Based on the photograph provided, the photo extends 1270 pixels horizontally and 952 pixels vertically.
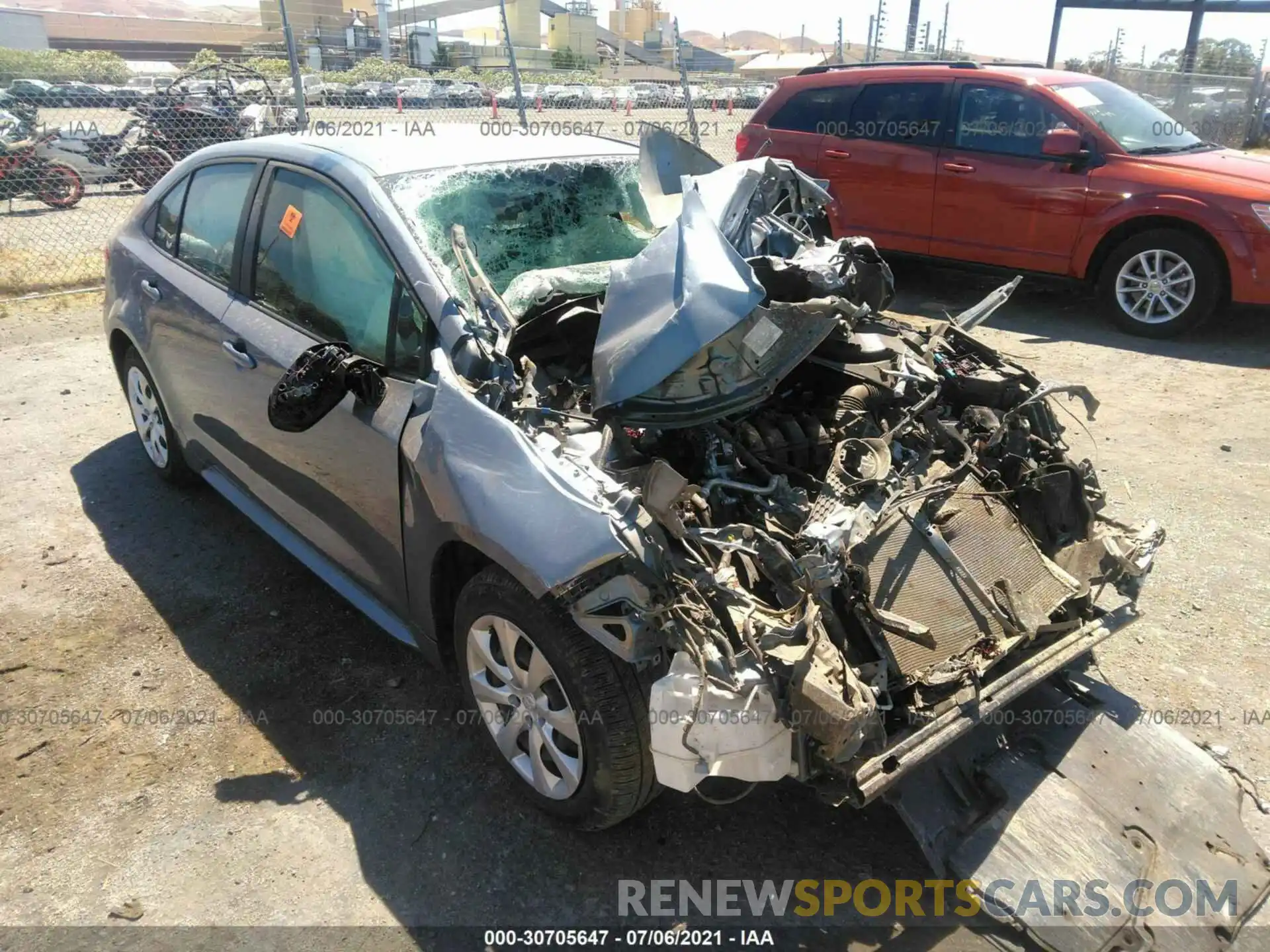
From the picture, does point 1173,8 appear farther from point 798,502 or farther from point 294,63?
point 798,502

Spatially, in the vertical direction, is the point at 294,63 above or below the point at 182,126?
above

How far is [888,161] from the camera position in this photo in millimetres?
8078

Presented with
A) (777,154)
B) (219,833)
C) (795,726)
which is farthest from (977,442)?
(777,154)

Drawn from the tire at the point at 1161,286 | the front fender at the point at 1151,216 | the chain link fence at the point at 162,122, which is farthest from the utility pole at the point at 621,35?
the tire at the point at 1161,286

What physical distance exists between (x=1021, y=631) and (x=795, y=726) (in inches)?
36.1

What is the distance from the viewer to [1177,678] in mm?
3410

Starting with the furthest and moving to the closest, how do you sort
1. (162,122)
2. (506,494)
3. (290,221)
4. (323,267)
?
1. (162,122)
2. (290,221)
3. (323,267)
4. (506,494)

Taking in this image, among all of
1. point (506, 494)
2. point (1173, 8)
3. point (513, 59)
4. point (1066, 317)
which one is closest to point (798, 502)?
point (506, 494)

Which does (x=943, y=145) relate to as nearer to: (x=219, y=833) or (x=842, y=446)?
(x=842, y=446)

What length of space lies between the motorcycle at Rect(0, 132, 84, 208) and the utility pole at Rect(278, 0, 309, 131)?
5.08 m

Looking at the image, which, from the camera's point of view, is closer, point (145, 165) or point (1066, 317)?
point (1066, 317)

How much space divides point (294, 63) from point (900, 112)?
5825 millimetres

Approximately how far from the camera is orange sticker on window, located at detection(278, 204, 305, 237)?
3.46m

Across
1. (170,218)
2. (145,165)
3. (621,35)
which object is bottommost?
(145,165)
